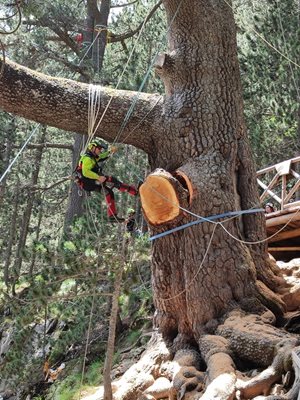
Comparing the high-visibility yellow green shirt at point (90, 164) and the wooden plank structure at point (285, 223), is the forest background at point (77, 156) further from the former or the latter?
the wooden plank structure at point (285, 223)

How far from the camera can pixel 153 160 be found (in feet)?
17.1

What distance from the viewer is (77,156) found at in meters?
10.3

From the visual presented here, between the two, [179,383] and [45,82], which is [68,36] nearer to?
[45,82]

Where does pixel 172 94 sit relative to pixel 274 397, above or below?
above

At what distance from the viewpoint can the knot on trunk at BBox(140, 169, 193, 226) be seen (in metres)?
4.57

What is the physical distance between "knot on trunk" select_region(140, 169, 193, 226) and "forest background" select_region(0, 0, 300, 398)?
0.52m

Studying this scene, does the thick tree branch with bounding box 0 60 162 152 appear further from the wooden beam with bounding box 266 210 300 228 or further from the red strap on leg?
the wooden beam with bounding box 266 210 300 228

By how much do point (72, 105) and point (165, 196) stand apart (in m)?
1.24

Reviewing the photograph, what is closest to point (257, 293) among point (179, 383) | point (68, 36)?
point (179, 383)

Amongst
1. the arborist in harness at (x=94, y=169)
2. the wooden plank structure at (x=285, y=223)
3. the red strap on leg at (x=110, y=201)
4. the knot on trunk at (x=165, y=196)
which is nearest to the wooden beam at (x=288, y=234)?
the wooden plank structure at (x=285, y=223)

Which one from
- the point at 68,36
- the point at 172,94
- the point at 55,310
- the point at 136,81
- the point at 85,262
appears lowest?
the point at 55,310

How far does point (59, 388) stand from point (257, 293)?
3.95 m

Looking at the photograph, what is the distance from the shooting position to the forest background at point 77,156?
5566 mm

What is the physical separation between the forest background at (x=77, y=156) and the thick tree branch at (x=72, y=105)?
0.48 m
